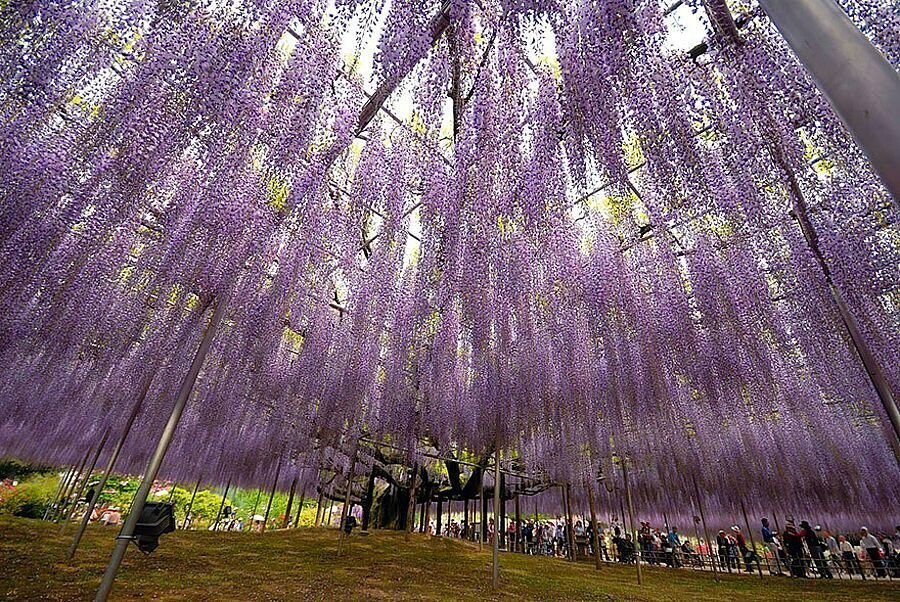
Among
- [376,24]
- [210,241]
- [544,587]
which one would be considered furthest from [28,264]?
[544,587]

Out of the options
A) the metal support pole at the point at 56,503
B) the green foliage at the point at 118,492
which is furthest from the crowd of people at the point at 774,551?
the green foliage at the point at 118,492

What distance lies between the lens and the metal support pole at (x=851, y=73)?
2.88 ft

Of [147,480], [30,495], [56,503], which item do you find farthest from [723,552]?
[30,495]

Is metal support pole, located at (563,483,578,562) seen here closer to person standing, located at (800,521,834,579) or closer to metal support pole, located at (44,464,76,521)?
person standing, located at (800,521,834,579)

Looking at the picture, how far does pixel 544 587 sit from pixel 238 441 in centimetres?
913

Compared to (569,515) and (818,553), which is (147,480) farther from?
(818,553)

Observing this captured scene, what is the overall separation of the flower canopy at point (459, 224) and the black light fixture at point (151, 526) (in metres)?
1.92

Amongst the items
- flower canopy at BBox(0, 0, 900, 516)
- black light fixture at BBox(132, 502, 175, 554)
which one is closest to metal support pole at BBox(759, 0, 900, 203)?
flower canopy at BBox(0, 0, 900, 516)

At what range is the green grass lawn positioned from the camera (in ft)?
15.2

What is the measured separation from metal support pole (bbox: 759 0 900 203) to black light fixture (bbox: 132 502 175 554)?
5.71 m

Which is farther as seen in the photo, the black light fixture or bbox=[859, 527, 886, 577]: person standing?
bbox=[859, 527, 886, 577]: person standing

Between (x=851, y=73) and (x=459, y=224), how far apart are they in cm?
394

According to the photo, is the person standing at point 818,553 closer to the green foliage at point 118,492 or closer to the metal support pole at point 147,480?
the metal support pole at point 147,480

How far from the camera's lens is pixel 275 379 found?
8727mm
